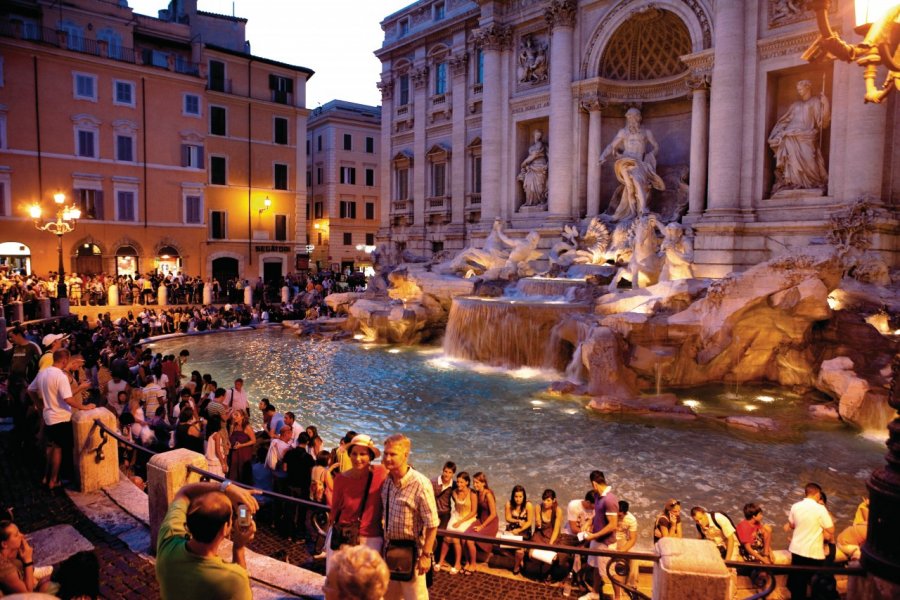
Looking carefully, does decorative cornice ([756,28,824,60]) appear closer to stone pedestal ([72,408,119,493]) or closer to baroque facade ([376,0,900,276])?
baroque facade ([376,0,900,276])

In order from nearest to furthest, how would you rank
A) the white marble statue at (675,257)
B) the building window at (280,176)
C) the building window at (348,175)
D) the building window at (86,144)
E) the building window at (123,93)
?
1. the white marble statue at (675,257)
2. the building window at (86,144)
3. the building window at (123,93)
4. the building window at (280,176)
5. the building window at (348,175)

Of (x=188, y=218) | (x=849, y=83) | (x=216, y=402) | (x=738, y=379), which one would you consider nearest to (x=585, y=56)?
(x=849, y=83)

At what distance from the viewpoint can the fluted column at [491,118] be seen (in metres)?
25.0

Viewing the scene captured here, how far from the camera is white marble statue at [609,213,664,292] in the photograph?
16656 millimetres

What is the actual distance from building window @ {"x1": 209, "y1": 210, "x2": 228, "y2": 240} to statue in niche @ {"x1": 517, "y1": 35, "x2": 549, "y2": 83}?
1814cm

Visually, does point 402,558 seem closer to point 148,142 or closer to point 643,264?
point 643,264

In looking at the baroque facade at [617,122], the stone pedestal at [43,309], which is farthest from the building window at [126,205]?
the baroque facade at [617,122]

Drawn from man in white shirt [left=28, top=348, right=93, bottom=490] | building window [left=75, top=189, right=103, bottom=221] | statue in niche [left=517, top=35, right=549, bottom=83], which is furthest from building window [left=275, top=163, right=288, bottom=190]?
man in white shirt [left=28, top=348, right=93, bottom=490]

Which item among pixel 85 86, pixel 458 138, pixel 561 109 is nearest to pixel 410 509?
pixel 561 109

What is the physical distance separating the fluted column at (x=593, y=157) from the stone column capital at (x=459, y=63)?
7.11 meters

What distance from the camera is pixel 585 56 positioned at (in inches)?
885

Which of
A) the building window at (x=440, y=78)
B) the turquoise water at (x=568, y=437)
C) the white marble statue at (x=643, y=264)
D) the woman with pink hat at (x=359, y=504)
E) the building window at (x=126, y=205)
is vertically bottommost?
the turquoise water at (x=568, y=437)

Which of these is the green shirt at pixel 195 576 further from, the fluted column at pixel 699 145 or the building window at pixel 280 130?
the building window at pixel 280 130

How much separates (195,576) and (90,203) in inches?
1249
